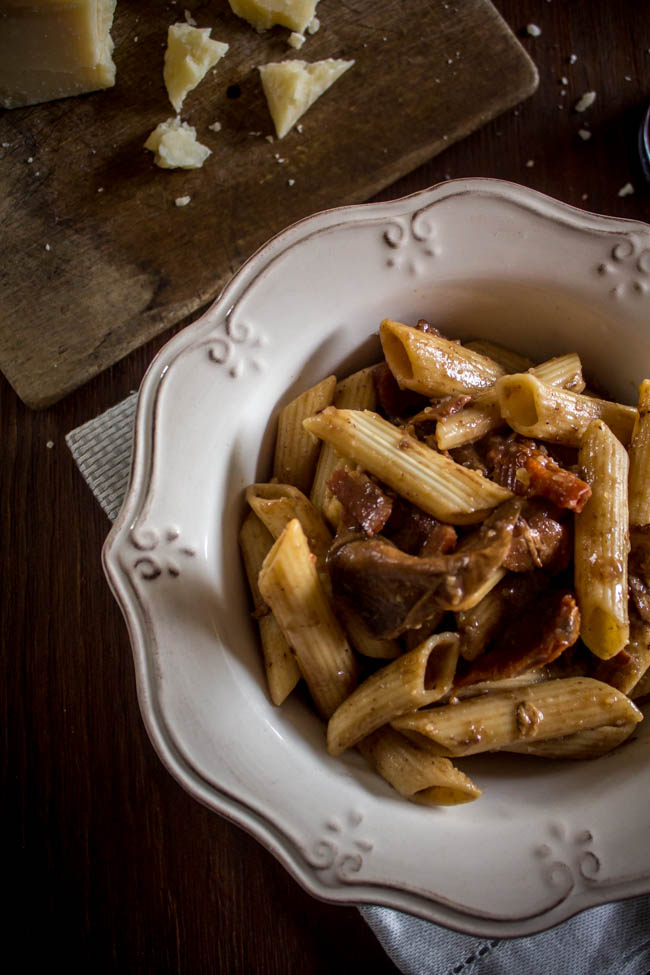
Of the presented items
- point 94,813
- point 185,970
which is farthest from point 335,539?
point 185,970

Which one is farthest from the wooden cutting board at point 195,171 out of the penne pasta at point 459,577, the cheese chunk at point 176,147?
the penne pasta at point 459,577

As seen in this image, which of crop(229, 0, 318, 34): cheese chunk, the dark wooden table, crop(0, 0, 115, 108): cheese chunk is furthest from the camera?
crop(229, 0, 318, 34): cheese chunk

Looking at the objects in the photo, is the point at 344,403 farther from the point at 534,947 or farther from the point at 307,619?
the point at 534,947

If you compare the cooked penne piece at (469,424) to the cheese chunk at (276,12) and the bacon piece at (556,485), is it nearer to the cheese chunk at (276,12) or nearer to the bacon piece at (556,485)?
the bacon piece at (556,485)

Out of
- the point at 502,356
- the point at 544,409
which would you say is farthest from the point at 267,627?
the point at 502,356

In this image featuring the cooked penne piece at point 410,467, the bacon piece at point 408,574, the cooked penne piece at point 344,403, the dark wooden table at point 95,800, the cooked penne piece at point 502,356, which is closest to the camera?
the bacon piece at point 408,574

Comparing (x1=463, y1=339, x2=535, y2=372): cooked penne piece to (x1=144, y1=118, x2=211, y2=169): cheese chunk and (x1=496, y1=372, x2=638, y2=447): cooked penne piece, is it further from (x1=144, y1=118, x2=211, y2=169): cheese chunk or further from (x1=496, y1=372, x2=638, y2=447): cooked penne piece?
(x1=144, y1=118, x2=211, y2=169): cheese chunk

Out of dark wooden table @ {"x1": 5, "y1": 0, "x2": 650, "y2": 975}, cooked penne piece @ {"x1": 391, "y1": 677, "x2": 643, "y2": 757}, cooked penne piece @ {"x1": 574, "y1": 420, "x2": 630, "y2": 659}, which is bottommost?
dark wooden table @ {"x1": 5, "y1": 0, "x2": 650, "y2": 975}

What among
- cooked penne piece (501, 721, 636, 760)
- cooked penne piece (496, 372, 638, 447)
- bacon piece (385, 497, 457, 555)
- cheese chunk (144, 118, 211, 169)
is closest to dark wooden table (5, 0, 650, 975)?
cheese chunk (144, 118, 211, 169)
